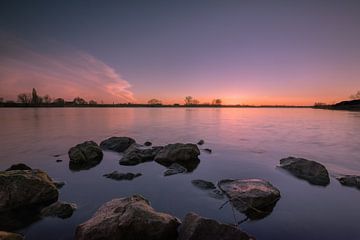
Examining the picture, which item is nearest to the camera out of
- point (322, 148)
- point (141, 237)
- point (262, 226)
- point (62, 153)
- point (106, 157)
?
point (141, 237)

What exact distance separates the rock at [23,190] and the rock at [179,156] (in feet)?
23.9

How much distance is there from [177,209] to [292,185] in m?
6.18

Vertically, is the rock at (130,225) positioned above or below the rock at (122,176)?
above

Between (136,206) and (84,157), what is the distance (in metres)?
10.5

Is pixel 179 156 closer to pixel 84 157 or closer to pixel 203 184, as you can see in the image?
pixel 203 184

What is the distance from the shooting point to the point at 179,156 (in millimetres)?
15633

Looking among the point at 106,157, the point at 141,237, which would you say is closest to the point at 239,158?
the point at 106,157

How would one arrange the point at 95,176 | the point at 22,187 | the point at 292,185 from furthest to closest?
the point at 95,176, the point at 292,185, the point at 22,187

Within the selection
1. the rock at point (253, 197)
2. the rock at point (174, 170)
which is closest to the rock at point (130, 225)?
the rock at point (253, 197)

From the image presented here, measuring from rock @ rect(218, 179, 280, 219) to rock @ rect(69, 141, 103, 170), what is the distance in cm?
935

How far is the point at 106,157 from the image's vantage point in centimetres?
1700

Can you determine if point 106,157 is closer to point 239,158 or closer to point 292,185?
point 239,158

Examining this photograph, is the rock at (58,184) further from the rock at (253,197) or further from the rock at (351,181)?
the rock at (351,181)

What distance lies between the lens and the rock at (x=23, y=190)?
8177mm
